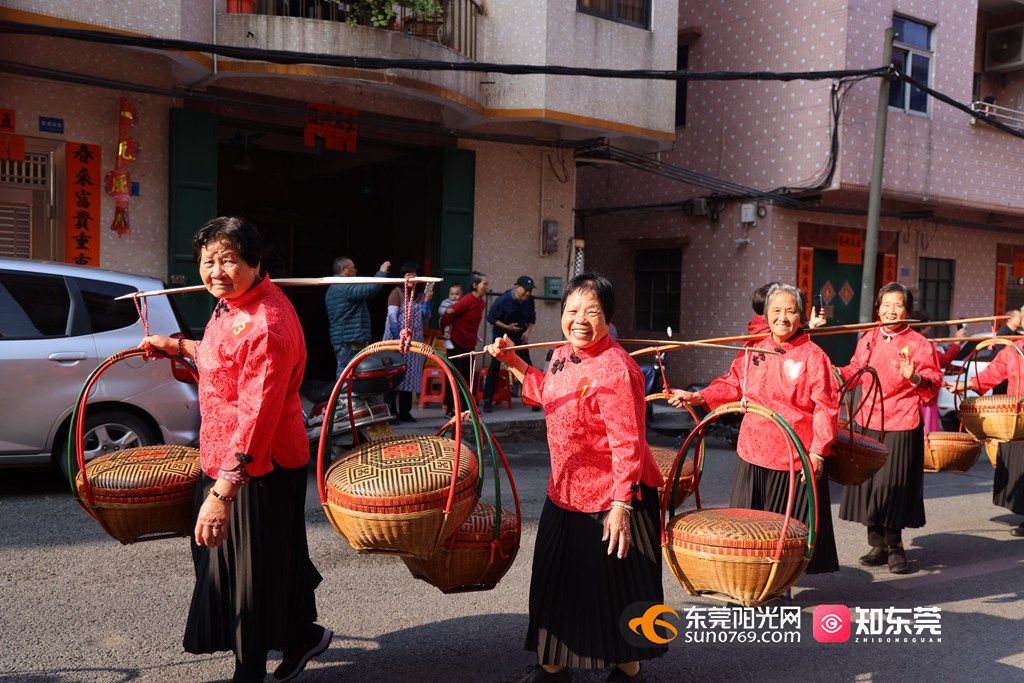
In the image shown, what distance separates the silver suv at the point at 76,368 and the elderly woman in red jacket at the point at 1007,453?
5.45 meters

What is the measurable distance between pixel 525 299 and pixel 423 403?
1.68m

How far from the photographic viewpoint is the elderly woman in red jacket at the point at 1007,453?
5.91 meters

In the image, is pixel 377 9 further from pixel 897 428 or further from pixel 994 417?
pixel 994 417

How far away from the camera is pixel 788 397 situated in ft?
14.3

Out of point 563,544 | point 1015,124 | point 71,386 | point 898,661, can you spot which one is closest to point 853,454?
point 898,661

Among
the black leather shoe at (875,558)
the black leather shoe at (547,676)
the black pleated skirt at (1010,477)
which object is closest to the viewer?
the black leather shoe at (547,676)

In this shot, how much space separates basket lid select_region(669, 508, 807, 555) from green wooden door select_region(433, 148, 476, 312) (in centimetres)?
Result: 827

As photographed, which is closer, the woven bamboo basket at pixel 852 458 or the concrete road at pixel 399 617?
the concrete road at pixel 399 617

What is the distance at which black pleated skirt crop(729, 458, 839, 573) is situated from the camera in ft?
14.5

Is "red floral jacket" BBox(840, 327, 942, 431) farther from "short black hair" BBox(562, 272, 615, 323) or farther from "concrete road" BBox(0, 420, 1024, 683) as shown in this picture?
"short black hair" BBox(562, 272, 615, 323)

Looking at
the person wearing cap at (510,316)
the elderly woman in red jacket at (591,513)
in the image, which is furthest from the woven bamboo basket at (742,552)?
the person wearing cap at (510,316)

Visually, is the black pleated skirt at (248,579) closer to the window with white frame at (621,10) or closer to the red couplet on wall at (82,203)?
the red couplet on wall at (82,203)

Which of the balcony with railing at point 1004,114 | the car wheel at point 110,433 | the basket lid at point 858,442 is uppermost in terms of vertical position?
the balcony with railing at point 1004,114

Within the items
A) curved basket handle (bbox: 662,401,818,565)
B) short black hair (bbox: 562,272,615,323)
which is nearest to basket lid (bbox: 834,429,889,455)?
curved basket handle (bbox: 662,401,818,565)
